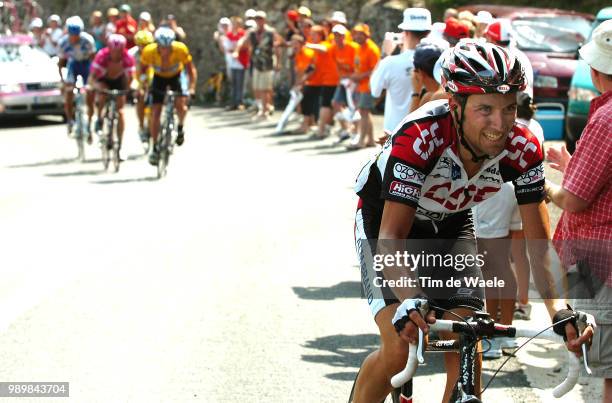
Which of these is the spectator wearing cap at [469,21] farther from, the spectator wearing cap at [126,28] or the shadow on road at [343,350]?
the spectator wearing cap at [126,28]

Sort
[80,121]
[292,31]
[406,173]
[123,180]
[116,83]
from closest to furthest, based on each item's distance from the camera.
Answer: [406,173] < [123,180] < [116,83] < [80,121] < [292,31]

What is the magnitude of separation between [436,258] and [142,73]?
12.9m

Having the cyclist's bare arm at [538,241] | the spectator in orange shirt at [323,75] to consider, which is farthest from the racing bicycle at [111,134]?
the cyclist's bare arm at [538,241]

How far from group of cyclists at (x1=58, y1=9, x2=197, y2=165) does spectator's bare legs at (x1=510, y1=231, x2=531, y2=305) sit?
868cm

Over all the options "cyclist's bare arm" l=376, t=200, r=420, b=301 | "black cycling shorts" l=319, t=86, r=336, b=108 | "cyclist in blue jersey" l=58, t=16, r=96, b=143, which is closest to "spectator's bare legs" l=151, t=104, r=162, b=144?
"cyclist in blue jersey" l=58, t=16, r=96, b=143

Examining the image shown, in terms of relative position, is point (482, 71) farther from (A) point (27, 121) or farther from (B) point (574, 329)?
(A) point (27, 121)

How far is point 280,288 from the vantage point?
9805 millimetres

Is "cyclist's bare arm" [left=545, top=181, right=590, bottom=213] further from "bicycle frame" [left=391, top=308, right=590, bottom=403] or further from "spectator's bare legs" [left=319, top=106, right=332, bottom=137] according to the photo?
"spectator's bare legs" [left=319, top=106, right=332, bottom=137]

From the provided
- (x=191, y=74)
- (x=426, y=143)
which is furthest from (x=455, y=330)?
(x=191, y=74)

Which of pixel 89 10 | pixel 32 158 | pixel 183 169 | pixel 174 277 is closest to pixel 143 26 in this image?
pixel 32 158

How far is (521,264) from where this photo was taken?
8156 mm

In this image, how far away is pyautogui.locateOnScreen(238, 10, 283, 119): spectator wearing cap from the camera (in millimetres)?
25203

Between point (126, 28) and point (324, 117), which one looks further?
point (126, 28)

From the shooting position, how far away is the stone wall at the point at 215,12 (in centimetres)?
2918
